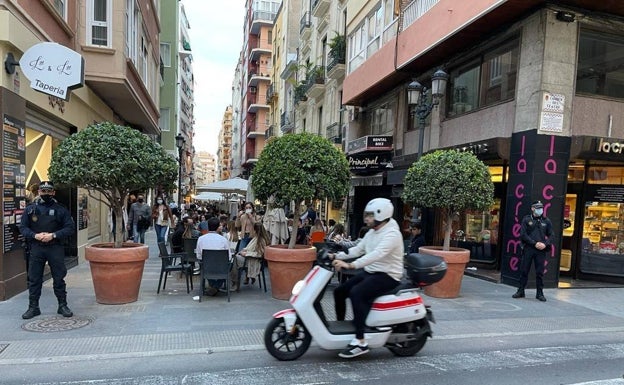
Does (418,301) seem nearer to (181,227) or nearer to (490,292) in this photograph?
(490,292)

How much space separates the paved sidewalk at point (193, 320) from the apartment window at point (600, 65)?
4.61 meters

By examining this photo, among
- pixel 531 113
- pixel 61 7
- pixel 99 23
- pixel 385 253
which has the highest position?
pixel 99 23

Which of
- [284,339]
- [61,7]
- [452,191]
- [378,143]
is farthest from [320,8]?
[284,339]

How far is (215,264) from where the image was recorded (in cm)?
715

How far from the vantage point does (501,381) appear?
14.4ft

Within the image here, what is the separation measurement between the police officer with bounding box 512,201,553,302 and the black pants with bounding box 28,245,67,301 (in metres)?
7.85

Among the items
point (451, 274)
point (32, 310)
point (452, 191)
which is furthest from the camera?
point (451, 274)

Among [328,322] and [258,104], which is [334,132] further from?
[258,104]

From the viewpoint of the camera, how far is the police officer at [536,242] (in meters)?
8.12

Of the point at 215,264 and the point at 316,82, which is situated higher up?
the point at 316,82

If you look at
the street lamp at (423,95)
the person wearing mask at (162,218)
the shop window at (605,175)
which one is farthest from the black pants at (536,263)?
the person wearing mask at (162,218)

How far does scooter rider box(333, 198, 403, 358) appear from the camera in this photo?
459 cm

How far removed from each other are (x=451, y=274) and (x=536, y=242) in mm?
1727

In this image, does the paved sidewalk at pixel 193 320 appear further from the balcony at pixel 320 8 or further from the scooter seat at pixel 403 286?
the balcony at pixel 320 8
